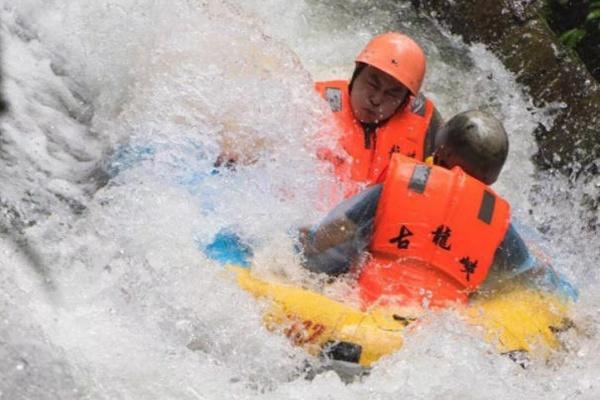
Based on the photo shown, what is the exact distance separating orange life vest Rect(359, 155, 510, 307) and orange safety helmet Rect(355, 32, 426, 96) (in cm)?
93

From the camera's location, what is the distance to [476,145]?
381 cm

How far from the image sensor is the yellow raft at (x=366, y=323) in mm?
3566

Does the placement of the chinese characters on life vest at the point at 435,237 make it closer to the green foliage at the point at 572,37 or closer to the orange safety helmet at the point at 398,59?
the orange safety helmet at the point at 398,59

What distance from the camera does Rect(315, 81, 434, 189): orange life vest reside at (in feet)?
15.4

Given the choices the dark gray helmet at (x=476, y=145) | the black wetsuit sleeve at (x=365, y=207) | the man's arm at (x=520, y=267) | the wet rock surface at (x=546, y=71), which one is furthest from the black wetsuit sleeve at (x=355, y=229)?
the wet rock surface at (x=546, y=71)

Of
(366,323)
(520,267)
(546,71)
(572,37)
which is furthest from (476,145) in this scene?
(572,37)

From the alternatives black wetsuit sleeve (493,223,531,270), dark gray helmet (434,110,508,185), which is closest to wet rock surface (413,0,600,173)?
black wetsuit sleeve (493,223,531,270)

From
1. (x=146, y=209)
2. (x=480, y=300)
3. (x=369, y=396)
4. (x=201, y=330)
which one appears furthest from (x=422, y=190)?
(x=146, y=209)

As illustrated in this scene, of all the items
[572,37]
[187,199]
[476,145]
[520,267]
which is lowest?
[187,199]

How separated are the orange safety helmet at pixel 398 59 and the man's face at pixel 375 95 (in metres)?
0.04

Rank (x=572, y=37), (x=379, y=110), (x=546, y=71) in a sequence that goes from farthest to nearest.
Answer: (x=572, y=37) < (x=546, y=71) < (x=379, y=110)

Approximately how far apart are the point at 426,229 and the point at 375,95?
3.95ft

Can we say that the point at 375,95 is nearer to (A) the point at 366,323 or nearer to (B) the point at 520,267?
(B) the point at 520,267

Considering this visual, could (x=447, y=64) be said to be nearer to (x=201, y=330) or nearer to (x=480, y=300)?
(x=480, y=300)
